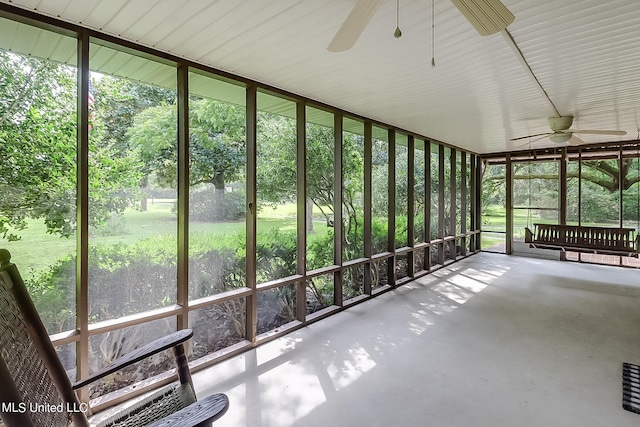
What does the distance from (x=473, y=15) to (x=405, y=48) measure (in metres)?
1.10

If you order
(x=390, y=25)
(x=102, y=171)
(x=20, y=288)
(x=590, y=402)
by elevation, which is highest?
(x=390, y=25)

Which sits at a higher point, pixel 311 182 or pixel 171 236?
pixel 311 182

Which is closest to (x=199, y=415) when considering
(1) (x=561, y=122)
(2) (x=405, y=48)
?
(2) (x=405, y=48)

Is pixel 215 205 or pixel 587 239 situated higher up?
pixel 215 205

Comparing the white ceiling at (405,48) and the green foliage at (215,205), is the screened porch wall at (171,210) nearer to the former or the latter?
the green foliage at (215,205)

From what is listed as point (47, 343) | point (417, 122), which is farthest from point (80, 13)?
point (417, 122)

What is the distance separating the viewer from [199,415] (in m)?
1.05

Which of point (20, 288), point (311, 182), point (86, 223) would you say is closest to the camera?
point (20, 288)

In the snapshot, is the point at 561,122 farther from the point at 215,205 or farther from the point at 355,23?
the point at 215,205

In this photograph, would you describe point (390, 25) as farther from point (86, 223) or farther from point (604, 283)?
point (604, 283)

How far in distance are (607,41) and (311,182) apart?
11.4ft

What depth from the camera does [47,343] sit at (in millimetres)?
1295

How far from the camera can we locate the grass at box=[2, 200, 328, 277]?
2.17m

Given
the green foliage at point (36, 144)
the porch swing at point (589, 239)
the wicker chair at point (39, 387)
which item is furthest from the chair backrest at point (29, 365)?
the porch swing at point (589, 239)
